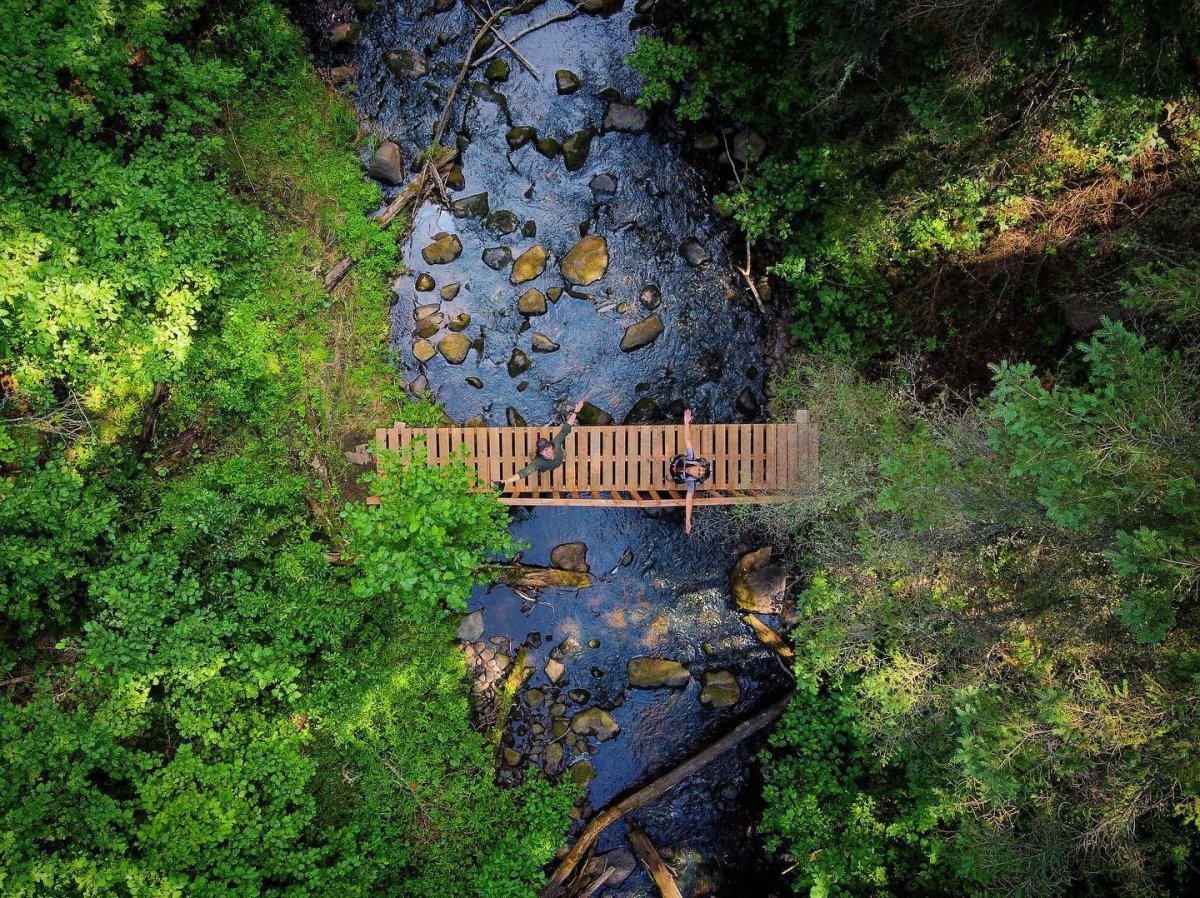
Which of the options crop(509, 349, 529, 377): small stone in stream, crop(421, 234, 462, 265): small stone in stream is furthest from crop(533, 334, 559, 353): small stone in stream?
crop(421, 234, 462, 265): small stone in stream

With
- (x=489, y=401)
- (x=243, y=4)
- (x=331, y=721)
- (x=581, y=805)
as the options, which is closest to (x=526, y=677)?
(x=581, y=805)

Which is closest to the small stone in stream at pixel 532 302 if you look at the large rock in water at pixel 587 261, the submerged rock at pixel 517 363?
the large rock in water at pixel 587 261

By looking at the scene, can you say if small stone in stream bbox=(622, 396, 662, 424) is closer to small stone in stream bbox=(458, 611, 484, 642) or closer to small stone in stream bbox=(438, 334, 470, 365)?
small stone in stream bbox=(438, 334, 470, 365)

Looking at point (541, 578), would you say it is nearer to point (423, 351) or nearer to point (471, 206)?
point (423, 351)

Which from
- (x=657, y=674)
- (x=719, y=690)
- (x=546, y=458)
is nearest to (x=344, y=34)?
(x=546, y=458)

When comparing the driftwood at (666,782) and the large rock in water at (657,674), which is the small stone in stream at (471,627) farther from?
the driftwood at (666,782)
